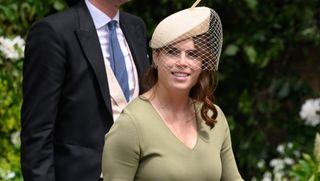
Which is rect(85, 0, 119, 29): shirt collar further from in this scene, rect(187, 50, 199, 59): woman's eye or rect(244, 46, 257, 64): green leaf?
rect(244, 46, 257, 64): green leaf

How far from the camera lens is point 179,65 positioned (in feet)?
7.75

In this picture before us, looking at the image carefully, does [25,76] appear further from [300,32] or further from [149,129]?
[300,32]

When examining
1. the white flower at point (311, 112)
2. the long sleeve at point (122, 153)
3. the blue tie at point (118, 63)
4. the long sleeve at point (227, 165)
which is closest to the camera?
the long sleeve at point (122, 153)

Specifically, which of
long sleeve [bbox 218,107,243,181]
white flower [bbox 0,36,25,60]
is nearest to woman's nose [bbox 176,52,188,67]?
long sleeve [bbox 218,107,243,181]

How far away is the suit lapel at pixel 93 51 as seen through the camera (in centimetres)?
280

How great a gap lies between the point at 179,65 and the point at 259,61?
10.3 feet

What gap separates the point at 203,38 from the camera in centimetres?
Answer: 240

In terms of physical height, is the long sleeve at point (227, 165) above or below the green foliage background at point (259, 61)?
above

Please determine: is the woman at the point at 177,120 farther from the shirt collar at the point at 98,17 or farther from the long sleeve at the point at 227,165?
the shirt collar at the point at 98,17

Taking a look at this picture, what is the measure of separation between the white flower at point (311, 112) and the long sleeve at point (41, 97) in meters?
2.74

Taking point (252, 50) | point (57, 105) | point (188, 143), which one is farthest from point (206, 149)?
point (252, 50)

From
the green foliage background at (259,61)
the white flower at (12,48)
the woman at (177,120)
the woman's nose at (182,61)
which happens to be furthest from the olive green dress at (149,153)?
the green foliage background at (259,61)

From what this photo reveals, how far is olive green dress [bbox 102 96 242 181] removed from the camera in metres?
2.31

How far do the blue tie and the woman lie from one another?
1.41 feet
